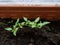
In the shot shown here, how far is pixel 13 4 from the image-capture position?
6.28ft

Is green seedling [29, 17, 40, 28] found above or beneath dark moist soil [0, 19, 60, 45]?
above

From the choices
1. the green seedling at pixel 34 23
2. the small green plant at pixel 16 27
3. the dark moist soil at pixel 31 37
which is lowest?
→ the dark moist soil at pixel 31 37

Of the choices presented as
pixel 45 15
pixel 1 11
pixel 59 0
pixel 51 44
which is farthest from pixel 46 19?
pixel 1 11

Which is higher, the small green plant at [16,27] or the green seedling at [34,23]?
the green seedling at [34,23]

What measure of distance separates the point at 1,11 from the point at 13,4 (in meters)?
0.15

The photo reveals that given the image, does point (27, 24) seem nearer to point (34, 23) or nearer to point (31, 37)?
point (34, 23)

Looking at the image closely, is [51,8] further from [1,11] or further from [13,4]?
[1,11]

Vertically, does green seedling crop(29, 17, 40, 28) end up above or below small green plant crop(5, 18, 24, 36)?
above

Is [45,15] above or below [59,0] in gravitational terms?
below

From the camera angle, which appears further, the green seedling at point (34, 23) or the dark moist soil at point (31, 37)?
the green seedling at point (34, 23)

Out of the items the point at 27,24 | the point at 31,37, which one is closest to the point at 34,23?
the point at 27,24


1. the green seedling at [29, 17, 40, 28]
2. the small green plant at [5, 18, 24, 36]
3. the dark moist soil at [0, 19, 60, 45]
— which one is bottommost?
the dark moist soil at [0, 19, 60, 45]

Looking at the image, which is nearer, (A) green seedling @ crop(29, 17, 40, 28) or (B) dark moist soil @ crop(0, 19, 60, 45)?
(B) dark moist soil @ crop(0, 19, 60, 45)

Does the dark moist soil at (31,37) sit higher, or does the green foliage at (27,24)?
the green foliage at (27,24)
